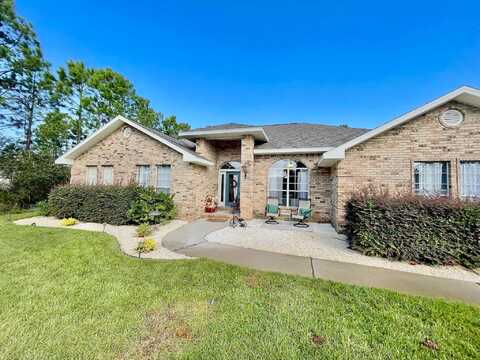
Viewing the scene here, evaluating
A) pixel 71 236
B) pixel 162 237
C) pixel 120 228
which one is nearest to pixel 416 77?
pixel 162 237

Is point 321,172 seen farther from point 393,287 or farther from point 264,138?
point 393,287

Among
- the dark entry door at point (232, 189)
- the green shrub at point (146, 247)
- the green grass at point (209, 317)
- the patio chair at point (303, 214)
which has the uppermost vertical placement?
the dark entry door at point (232, 189)

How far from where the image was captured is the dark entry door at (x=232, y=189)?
42.0 feet

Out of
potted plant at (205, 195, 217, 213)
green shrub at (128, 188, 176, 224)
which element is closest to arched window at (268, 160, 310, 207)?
potted plant at (205, 195, 217, 213)

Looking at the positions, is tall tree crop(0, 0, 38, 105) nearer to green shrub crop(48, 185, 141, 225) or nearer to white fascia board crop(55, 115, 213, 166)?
white fascia board crop(55, 115, 213, 166)

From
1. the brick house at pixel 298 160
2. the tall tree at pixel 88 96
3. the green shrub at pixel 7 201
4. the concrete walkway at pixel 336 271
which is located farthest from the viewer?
the tall tree at pixel 88 96

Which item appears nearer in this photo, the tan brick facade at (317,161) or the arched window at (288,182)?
the tan brick facade at (317,161)

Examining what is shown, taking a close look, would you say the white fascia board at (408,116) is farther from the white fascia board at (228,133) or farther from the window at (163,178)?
the window at (163,178)

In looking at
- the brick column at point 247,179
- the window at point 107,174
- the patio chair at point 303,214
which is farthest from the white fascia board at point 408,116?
the window at point 107,174

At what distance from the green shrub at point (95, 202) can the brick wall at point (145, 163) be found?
162 centimetres

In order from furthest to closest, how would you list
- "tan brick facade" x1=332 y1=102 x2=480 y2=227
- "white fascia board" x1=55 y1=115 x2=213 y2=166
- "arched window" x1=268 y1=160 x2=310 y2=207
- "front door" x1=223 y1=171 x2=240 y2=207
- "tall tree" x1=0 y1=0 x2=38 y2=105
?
"tall tree" x1=0 y1=0 x2=38 y2=105, "front door" x1=223 y1=171 x2=240 y2=207, "arched window" x1=268 y1=160 x2=310 y2=207, "white fascia board" x1=55 y1=115 x2=213 y2=166, "tan brick facade" x1=332 y1=102 x2=480 y2=227

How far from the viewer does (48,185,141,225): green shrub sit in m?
8.69

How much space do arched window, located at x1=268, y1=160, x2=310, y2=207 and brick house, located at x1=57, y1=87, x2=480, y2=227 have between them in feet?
0.17

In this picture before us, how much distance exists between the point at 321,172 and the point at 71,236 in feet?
35.9
